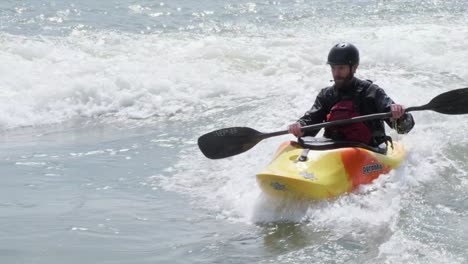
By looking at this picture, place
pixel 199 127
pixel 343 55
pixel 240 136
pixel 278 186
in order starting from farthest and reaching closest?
pixel 199 127 < pixel 240 136 < pixel 343 55 < pixel 278 186

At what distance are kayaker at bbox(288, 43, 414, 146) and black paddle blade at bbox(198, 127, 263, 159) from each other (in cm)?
42

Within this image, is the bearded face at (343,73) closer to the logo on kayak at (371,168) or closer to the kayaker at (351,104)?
the kayaker at (351,104)

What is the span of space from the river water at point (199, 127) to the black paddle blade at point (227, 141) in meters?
0.30

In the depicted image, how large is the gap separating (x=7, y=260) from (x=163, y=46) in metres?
9.03

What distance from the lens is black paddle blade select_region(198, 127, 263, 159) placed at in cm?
630

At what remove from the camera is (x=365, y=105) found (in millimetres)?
6203

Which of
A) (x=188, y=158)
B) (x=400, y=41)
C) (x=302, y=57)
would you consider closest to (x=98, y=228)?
(x=188, y=158)

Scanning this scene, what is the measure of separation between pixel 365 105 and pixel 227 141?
3.64ft

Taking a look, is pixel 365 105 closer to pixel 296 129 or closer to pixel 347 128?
pixel 347 128

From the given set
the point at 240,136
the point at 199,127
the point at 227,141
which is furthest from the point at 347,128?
the point at 199,127

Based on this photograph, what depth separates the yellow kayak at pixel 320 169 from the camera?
17.8 feet

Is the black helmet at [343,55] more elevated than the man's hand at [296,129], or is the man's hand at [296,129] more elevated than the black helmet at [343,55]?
the black helmet at [343,55]

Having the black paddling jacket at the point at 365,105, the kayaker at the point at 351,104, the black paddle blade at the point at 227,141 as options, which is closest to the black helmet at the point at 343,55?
the kayaker at the point at 351,104

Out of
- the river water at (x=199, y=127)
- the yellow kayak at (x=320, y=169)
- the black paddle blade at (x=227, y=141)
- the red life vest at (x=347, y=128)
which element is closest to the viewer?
the river water at (x=199, y=127)
